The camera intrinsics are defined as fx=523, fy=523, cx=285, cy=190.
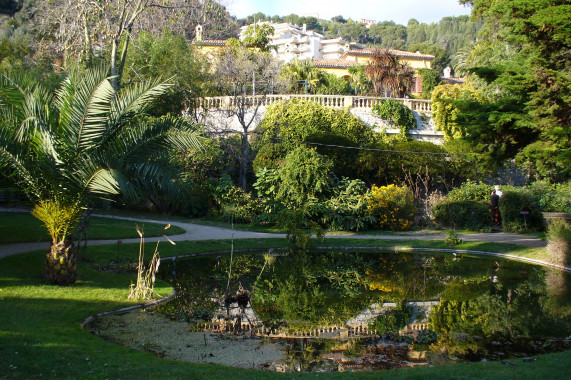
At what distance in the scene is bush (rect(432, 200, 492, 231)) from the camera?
2214 centimetres

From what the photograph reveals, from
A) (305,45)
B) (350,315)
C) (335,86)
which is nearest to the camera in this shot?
(350,315)

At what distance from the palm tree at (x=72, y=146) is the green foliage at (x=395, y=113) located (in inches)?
775

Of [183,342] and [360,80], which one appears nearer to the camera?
[183,342]

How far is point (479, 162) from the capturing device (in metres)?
17.1

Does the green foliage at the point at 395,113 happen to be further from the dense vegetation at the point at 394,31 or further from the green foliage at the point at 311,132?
the dense vegetation at the point at 394,31

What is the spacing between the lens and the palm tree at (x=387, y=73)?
109 ft

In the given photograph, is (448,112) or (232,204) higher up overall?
(448,112)

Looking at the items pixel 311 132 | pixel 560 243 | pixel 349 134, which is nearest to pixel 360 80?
pixel 349 134

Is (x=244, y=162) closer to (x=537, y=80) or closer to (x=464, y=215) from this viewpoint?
(x=464, y=215)

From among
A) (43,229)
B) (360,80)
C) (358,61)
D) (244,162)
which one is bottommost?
(43,229)

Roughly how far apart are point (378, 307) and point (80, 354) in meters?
5.98

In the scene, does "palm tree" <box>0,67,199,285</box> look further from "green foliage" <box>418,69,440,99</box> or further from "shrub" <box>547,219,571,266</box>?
"green foliage" <box>418,69,440,99</box>

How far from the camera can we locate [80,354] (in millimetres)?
6711

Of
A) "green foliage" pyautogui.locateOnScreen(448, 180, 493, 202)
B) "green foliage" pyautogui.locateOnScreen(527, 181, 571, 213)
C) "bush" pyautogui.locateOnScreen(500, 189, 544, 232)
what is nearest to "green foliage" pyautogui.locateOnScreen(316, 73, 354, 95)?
"green foliage" pyautogui.locateOnScreen(448, 180, 493, 202)
